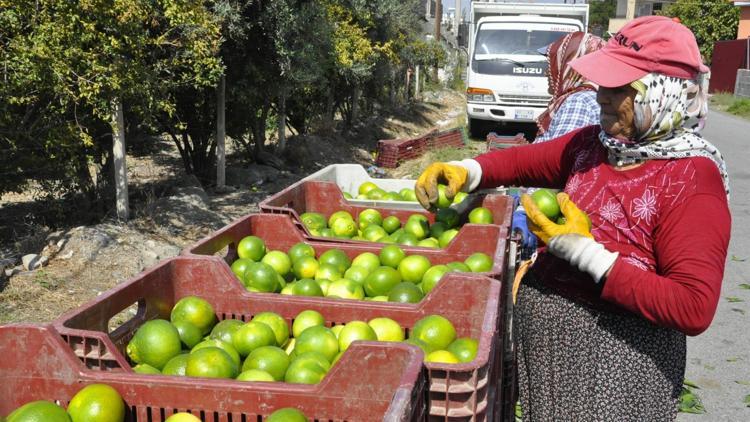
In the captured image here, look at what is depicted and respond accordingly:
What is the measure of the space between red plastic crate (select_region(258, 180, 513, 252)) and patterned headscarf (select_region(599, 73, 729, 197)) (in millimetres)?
1396

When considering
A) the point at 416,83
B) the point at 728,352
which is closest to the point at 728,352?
the point at 728,352

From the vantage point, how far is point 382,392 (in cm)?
207

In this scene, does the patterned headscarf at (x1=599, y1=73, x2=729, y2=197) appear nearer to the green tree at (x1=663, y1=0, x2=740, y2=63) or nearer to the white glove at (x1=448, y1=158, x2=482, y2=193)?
the white glove at (x1=448, y1=158, x2=482, y2=193)

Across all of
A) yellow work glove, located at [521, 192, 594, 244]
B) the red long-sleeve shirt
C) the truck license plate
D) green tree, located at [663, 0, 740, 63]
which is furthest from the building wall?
yellow work glove, located at [521, 192, 594, 244]

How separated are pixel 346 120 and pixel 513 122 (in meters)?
5.53

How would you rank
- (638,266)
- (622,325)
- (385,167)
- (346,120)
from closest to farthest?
1. (638,266)
2. (622,325)
3. (385,167)
4. (346,120)

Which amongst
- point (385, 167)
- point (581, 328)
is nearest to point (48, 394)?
point (581, 328)

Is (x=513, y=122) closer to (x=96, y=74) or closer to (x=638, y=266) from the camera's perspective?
(x=96, y=74)

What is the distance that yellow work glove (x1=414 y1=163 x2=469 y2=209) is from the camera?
3.18 meters

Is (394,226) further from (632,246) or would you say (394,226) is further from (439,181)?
(632,246)

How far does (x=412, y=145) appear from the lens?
1446 cm

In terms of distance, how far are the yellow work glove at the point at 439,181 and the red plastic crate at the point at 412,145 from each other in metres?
10.3

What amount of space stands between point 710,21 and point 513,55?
38.3m

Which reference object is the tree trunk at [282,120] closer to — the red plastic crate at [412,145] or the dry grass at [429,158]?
the red plastic crate at [412,145]
